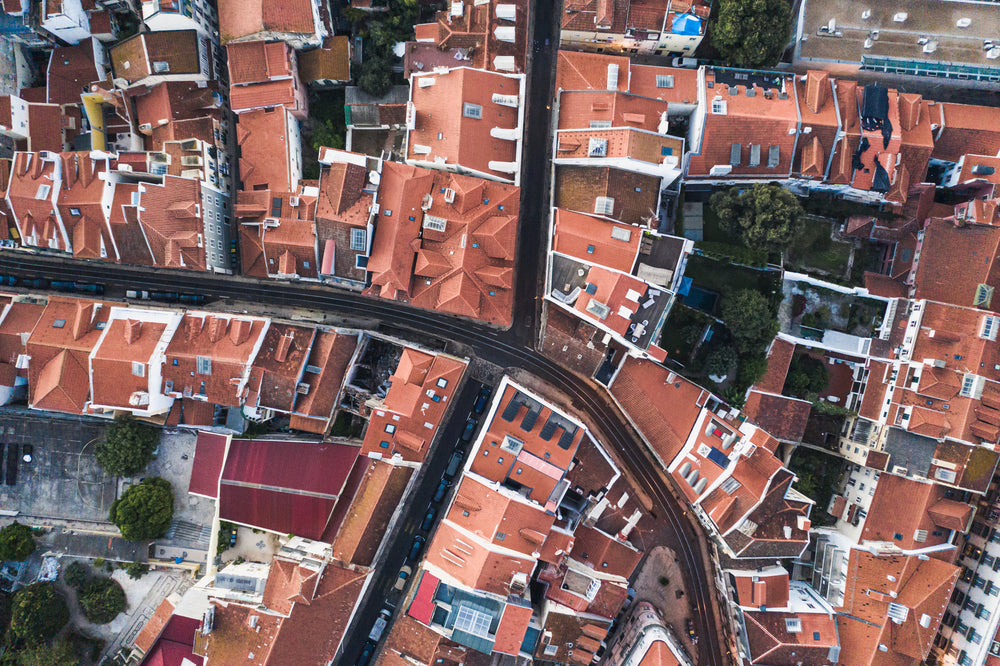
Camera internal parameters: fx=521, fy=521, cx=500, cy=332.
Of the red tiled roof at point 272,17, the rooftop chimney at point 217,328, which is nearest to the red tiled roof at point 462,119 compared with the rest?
the red tiled roof at point 272,17

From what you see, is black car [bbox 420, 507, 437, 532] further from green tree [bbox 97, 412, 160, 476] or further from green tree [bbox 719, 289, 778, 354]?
green tree [bbox 719, 289, 778, 354]

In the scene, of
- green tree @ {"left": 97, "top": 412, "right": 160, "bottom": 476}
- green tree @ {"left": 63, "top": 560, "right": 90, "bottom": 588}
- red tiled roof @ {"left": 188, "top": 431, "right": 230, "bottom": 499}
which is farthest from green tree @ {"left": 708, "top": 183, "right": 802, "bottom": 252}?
green tree @ {"left": 63, "top": 560, "right": 90, "bottom": 588}

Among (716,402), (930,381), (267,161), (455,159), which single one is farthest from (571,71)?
(930,381)

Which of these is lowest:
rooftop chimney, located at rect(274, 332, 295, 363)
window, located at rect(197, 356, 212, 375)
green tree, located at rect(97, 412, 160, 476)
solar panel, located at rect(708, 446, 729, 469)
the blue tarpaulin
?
green tree, located at rect(97, 412, 160, 476)

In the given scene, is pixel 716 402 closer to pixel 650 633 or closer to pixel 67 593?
pixel 650 633

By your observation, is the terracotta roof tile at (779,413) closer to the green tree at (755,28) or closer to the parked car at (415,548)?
the green tree at (755,28)

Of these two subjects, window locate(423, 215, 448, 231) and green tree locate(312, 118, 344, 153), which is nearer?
window locate(423, 215, 448, 231)

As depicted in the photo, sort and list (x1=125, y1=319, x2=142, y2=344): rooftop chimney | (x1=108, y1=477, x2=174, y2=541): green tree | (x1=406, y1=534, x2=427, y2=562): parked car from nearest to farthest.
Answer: (x1=125, y1=319, x2=142, y2=344): rooftop chimney
(x1=108, y1=477, x2=174, y2=541): green tree
(x1=406, y1=534, x2=427, y2=562): parked car
